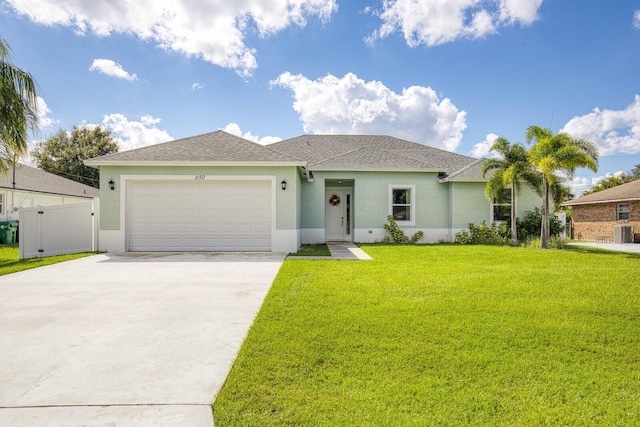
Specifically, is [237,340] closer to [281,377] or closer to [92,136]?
[281,377]

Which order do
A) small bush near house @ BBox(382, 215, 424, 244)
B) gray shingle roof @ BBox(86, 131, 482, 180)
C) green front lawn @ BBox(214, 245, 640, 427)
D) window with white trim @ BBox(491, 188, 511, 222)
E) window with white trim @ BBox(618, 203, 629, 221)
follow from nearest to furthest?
green front lawn @ BBox(214, 245, 640, 427) < gray shingle roof @ BBox(86, 131, 482, 180) < small bush near house @ BBox(382, 215, 424, 244) < window with white trim @ BBox(491, 188, 511, 222) < window with white trim @ BBox(618, 203, 629, 221)

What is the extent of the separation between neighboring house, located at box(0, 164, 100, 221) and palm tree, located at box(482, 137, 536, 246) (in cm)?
2103

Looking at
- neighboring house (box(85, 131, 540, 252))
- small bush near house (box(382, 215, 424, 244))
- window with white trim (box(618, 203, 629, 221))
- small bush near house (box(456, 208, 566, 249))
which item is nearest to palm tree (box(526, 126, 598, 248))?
small bush near house (box(456, 208, 566, 249))

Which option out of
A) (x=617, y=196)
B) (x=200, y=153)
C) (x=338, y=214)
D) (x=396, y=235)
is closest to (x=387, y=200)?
(x=396, y=235)

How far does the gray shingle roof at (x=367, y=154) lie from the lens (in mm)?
14992

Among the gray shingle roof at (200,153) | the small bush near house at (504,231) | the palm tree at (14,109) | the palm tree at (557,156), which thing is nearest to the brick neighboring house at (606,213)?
the small bush near house at (504,231)

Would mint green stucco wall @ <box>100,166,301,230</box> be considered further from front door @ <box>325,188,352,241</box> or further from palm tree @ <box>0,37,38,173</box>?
front door @ <box>325,188,352,241</box>

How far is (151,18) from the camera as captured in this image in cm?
1194

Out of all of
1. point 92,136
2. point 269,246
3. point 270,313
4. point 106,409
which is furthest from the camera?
point 92,136

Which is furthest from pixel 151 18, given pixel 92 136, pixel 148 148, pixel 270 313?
pixel 92 136

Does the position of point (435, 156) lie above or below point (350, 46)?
below

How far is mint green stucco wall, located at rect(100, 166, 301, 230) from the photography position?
11.6 metres

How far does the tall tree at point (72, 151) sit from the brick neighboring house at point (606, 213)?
4451 centimetres

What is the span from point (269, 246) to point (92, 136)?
36927mm
